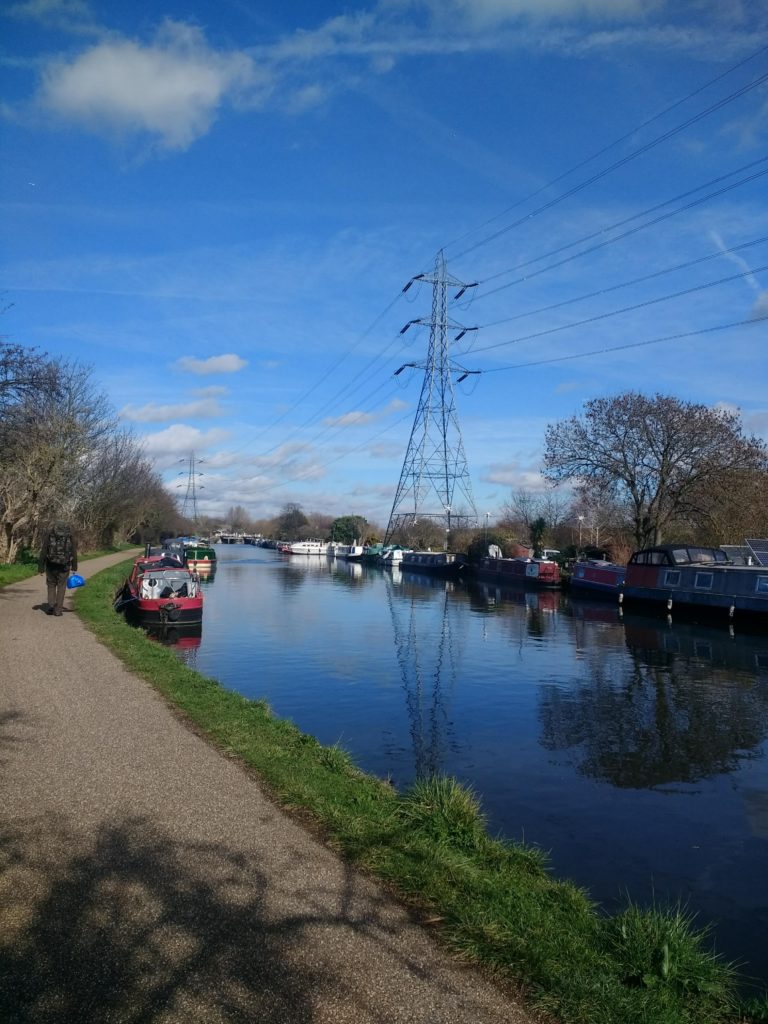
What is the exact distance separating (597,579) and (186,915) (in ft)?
134

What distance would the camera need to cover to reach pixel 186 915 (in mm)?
4445

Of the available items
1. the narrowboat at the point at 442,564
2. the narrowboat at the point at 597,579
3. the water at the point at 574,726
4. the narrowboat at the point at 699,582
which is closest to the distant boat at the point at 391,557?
the narrowboat at the point at 442,564

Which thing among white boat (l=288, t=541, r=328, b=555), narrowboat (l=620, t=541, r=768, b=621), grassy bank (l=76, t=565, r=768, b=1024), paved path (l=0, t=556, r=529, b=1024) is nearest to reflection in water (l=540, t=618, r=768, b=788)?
grassy bank (l=76, t=565, r=768, b=1024)

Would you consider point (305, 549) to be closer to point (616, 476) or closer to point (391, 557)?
point (391, 557)

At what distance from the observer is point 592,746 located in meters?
12.2

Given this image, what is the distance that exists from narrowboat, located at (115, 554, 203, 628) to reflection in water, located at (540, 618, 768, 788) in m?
11.7

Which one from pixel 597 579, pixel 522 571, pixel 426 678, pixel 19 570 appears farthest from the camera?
pixel 522 571

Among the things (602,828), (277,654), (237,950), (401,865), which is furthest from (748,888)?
(277,654)

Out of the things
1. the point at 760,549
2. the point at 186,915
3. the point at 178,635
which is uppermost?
the point at 760,549

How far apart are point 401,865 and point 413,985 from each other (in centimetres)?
149

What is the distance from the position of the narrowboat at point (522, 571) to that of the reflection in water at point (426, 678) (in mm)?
16964

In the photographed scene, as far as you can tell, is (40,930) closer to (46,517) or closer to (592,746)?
(592,746)

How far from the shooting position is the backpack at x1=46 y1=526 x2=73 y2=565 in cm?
1800

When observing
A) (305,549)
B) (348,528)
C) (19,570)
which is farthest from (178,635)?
(348,528)
